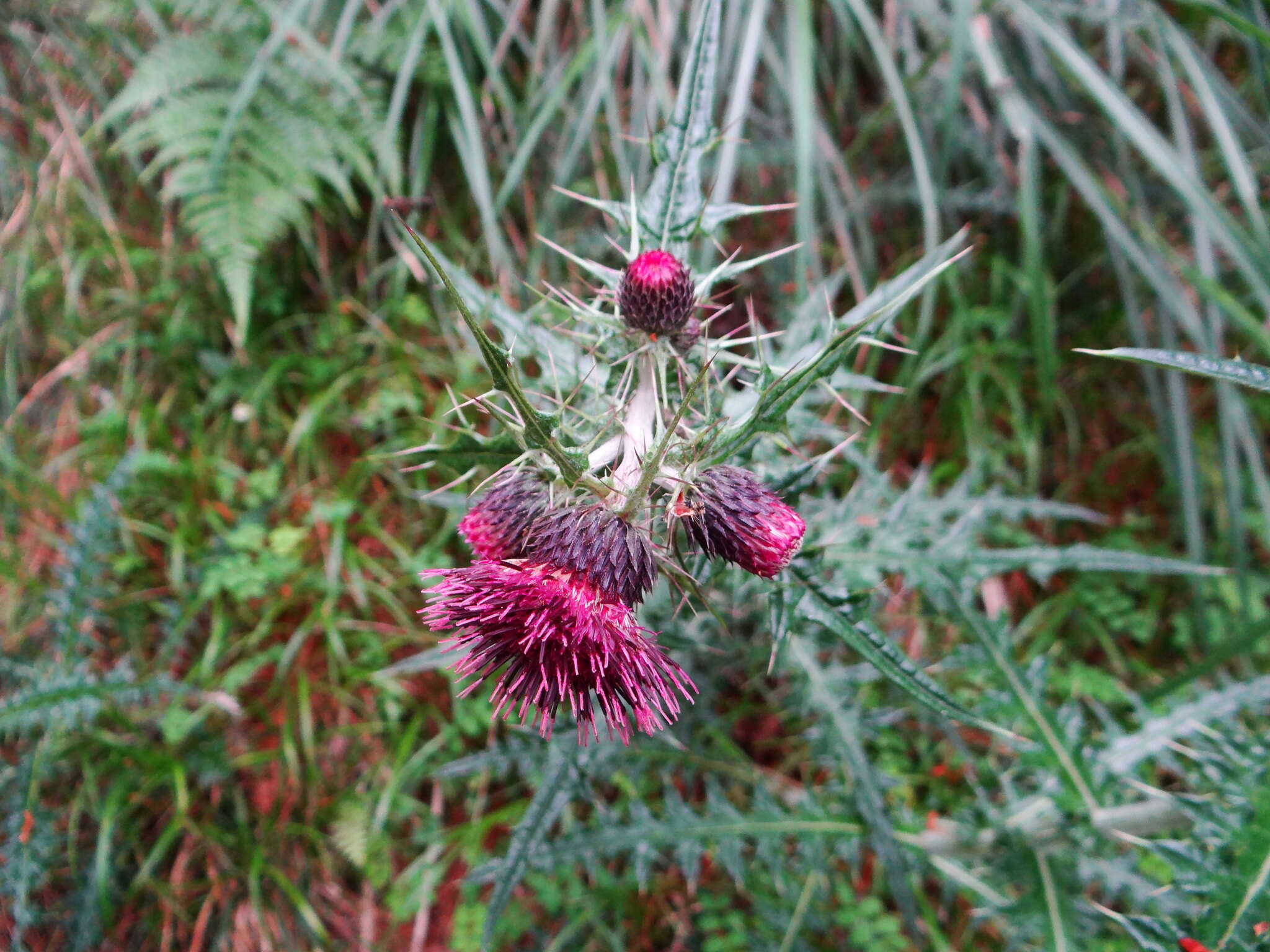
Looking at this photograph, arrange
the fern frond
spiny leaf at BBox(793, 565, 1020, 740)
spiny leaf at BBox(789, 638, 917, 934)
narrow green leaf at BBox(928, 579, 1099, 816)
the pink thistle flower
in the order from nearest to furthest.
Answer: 1. the pink thistle flower
2. spiny leaf at BBox(793, 565, 1020, 740)
3. spiny leaf at BBox(789, 638, 917, 934)
4. narrow green leaf at BBox(928, 579, 1099, 816)
5. the fern frond

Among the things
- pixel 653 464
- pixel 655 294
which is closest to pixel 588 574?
pixel 653 464

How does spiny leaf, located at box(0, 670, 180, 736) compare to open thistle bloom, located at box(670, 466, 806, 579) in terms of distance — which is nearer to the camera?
open thistle bloom, located at box(670, 466, 806, 579)

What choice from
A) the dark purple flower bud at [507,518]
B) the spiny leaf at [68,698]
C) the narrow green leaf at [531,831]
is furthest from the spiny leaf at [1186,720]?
the spiny leaf at [68,698]

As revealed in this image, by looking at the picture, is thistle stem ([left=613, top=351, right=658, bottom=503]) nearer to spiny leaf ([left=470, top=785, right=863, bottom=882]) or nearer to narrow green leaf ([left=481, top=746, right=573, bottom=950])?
narrow green leaf ([left=481, top=746, right=573, bottom=950])

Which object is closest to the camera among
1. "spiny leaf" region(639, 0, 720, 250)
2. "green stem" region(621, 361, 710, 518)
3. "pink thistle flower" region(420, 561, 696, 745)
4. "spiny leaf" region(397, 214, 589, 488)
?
"spiny leaf" region(397, 214, 589, 488)

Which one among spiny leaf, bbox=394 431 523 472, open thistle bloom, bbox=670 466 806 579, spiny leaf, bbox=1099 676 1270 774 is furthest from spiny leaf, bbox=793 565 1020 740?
spiny leaf, bbox=1099 676 1270 774

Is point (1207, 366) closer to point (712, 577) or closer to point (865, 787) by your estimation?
point (712, 577)

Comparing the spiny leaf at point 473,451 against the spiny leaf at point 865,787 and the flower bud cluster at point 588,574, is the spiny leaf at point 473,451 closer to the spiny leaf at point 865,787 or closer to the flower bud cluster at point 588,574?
the flower bud cluster at point 588,574

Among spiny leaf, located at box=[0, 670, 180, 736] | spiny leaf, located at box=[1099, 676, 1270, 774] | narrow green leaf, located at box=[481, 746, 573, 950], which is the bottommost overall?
spiny leaf, located at box=[1099, 676, 1270, 774]
